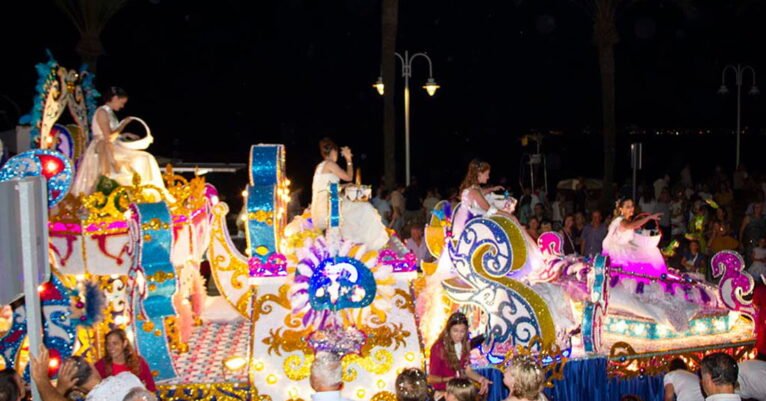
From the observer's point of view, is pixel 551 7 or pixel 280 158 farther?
pixel 551 7

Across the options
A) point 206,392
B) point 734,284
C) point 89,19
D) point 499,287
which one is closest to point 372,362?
point 206,392

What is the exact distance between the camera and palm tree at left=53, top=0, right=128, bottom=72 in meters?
16.9

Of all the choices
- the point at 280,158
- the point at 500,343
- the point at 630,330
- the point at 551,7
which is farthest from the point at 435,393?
the point at 551,7

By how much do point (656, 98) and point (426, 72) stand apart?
10.7 metres

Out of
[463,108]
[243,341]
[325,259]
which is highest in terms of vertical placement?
[463,108]

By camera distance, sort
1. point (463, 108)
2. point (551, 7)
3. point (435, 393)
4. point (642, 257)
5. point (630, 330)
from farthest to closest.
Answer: point (463, 108)
point (551, 7)
point (642, 257)
point (630, 330)
point (435, 393)

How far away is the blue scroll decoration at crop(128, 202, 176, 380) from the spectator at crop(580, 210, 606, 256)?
677 cm

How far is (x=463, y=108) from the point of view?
38.8m

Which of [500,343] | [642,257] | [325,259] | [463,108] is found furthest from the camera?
[463,108]

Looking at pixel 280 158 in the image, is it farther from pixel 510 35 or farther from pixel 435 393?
pixel 510 35

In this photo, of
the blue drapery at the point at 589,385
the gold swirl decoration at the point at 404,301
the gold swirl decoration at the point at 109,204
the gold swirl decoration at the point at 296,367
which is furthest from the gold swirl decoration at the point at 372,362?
the gold swirl decoration at the point at 109,204

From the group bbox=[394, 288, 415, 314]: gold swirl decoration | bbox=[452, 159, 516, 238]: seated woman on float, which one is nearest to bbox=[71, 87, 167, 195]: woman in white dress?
bbox=[394, 288, 415, 314]: gold swirl decoration

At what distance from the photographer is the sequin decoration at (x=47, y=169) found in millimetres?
6852

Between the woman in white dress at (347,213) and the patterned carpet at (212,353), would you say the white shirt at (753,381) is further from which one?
the patterned carpet at (212,353)
